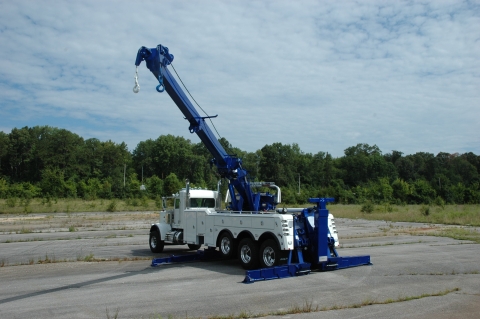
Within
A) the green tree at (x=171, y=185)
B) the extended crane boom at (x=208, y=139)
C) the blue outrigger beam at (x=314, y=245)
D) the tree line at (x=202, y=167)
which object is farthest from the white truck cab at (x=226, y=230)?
the tree line at (x=202, y=167)

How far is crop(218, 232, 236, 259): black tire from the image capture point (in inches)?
565

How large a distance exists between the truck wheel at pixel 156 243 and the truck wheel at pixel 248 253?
5.51 metres

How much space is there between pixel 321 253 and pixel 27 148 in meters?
112

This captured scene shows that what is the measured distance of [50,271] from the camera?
13.9 m

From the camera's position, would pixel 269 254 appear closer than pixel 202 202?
Yes

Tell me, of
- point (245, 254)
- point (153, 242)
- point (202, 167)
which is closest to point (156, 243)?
point (153, 242)

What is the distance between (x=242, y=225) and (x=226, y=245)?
1286 millimetres

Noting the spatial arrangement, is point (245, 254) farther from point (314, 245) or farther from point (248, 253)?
point (314, 245)

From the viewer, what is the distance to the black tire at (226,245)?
14.4m

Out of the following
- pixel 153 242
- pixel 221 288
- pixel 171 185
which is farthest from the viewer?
pixel 171 185

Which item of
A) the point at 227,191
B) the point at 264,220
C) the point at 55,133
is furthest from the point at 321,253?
the point at 55,133

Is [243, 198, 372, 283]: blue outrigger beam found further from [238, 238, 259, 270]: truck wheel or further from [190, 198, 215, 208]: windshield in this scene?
[190, 198, 215, 208]: windshield

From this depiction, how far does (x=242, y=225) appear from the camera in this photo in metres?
13.9

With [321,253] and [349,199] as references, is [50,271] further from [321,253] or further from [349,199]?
[349,199]
